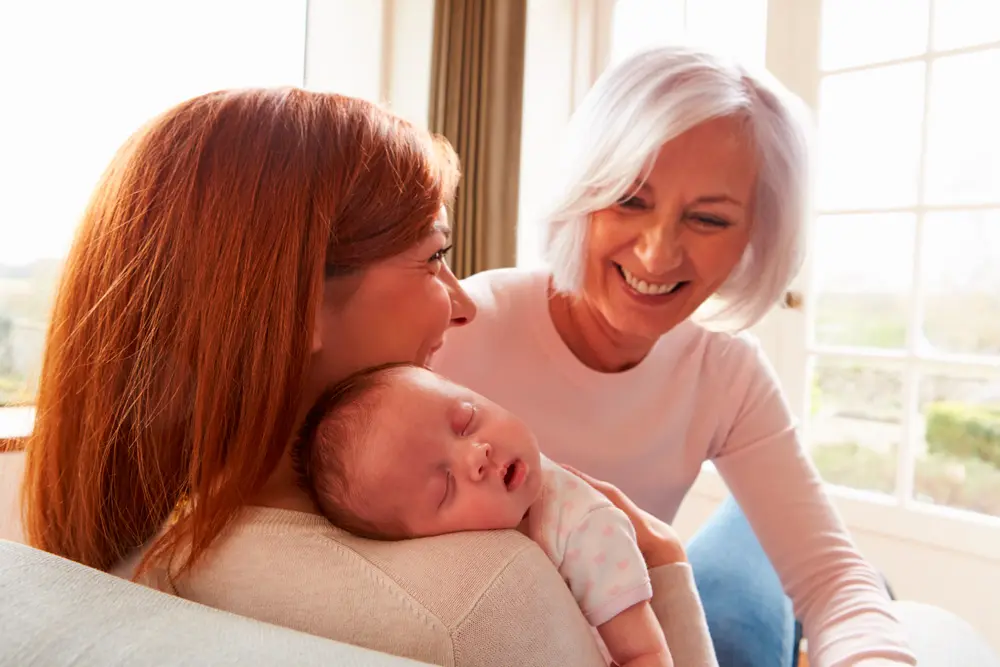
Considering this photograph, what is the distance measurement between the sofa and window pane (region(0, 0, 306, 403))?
2.10m

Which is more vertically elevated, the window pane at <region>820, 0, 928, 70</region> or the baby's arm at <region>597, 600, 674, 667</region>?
the window pane at <region>820, 0, 928, 70</region>

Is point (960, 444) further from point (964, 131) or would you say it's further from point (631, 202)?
point (631, 202)

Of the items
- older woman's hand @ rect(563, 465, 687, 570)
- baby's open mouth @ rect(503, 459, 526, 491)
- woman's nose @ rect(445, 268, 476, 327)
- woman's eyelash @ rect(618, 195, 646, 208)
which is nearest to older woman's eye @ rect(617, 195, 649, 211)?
woman's eyelash @ rect(618, 195, 646, 208)

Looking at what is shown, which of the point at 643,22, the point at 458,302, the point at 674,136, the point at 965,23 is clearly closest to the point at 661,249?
the point at 674,136

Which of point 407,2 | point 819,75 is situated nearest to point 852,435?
point 819,75

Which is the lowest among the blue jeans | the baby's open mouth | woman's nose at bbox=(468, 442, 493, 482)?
the blue jeans

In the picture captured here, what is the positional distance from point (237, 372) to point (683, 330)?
112cm

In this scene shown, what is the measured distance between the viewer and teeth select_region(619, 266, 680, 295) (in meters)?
1.50

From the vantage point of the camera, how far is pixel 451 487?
0.80 meters

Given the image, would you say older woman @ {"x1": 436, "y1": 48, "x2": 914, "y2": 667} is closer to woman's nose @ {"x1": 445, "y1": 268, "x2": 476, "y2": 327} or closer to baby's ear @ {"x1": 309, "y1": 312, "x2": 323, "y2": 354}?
woman's nose @ {"x1": 445, "y1": 268, "x2": 476, "y2": 327}

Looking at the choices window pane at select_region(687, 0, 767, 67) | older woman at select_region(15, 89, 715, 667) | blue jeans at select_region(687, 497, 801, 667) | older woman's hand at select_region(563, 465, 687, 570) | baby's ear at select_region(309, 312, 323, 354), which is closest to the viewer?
older woman at select_region(15, 89, 715, 667)

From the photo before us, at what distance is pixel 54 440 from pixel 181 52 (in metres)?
2.57

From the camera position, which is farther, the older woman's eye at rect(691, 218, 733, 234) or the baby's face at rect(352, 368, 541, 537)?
the older woman's eye at rect(691, 218, 733, 234)

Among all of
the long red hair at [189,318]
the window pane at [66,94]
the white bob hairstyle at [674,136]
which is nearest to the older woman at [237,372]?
the long red hair at [189,318]
